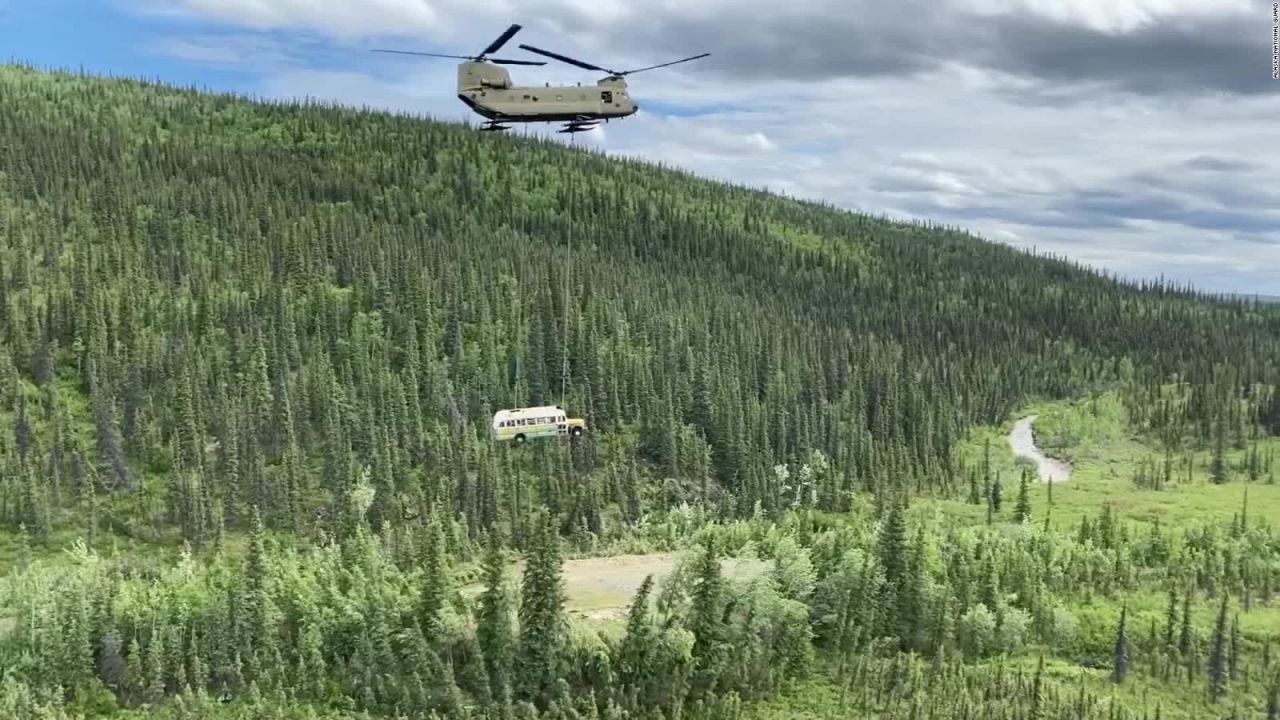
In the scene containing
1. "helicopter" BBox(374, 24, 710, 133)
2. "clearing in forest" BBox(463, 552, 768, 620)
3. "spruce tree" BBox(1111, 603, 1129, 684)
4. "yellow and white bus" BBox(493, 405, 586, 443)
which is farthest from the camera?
"yellow and white bus" BBox(493, 405, 586, 443)

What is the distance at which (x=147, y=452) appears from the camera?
482ft

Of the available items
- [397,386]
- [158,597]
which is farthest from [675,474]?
[158,597]

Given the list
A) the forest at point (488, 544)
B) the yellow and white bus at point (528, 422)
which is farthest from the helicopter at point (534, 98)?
the yellow and white bus at point (528, 422)

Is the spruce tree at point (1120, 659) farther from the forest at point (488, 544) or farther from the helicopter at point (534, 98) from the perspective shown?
the helicopter at point (534, 98)

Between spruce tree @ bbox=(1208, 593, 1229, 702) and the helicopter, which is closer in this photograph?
the helicopter

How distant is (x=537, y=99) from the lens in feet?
213

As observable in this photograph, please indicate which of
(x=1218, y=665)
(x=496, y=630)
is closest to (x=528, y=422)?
(x=496, y=630)

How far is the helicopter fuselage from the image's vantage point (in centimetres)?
6438

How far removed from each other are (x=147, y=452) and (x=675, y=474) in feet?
271

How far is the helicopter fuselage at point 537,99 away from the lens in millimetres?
64375

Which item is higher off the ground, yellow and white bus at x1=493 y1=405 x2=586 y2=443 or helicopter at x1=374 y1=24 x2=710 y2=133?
helicopter at x1=374 y1=24 x2=710 y2=133

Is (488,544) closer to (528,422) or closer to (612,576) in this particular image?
(612,576)

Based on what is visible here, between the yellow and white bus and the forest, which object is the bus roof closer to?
the yellow and white bus

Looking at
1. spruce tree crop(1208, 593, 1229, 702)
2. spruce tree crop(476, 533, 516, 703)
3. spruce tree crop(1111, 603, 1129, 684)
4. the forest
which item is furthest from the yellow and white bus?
spruce tree crop(1208, 593, 1229, 702)
